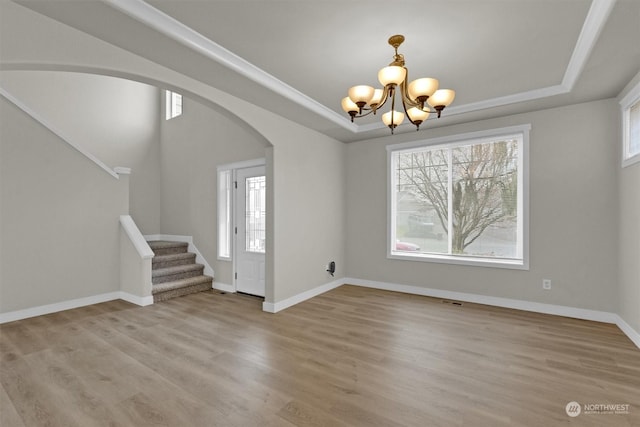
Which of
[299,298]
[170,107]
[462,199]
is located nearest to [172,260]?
[299,298]

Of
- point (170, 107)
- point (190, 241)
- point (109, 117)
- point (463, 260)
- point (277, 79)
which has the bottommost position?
point (463, 260)

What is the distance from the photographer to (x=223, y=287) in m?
5.06

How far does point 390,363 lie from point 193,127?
541cm

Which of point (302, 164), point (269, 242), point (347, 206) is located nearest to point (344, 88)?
point (302, 164)

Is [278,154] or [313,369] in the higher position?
[278,154]

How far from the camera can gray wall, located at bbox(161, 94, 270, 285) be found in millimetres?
5055

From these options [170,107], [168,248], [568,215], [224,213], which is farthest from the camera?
[170,107]

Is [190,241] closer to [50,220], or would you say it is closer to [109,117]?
[50,220]

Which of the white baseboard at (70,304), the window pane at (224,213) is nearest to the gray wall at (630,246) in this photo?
the window pane at (224,213)

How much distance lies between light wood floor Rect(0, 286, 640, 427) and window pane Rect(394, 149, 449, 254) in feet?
4.19

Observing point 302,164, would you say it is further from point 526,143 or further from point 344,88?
point 526,143

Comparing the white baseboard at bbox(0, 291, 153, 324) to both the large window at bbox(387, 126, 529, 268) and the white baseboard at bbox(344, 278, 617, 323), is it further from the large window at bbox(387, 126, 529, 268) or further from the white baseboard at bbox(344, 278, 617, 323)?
the large window at bbox(387, 126, 529, 268)

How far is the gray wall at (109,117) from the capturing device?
16.5 feet

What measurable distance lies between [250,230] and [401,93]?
3318 mm
